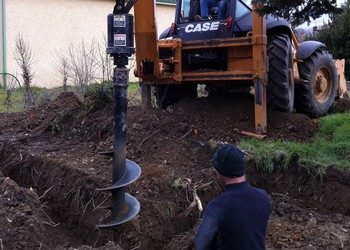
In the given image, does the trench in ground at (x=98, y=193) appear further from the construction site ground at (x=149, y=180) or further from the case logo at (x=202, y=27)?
the case logo at (x=202, y=27)

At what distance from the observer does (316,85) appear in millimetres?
10070

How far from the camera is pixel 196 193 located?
6.97 m

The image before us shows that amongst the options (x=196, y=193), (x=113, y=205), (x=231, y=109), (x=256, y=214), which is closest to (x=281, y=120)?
(x=231, y=109)

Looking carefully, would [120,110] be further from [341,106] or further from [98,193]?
[341,106]

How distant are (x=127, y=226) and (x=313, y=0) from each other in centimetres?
313

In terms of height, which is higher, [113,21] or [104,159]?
[113,21]

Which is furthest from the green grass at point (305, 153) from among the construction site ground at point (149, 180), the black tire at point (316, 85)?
the black tire at point (316, 85)

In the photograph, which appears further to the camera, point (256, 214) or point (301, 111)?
point (301, 111)

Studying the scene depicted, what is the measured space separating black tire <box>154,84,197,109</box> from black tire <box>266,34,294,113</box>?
5.59 feet

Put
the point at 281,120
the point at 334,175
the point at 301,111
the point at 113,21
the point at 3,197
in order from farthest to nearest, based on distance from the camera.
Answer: the point at 301,111 → the point at 281,120 → the point at 334,175 → the point at 3,197 → the point at 113,21

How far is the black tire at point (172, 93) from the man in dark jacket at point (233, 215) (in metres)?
6.45

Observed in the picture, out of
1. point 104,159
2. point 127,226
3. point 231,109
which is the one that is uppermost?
point 231,109

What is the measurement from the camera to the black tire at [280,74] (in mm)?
8727

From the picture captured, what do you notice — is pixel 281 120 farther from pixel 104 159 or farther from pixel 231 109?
pixel 104 159
